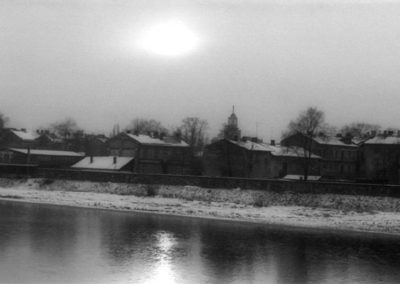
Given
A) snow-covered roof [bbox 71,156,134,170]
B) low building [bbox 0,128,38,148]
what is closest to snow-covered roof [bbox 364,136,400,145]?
snow-covered roof [bbox 71,156,134,170]

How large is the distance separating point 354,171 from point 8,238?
65099 millimetres

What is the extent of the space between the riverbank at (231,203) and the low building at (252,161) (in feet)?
74.6

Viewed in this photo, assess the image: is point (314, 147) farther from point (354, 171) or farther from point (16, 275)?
point (16, 275)

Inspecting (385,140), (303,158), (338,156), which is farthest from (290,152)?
(385,140)

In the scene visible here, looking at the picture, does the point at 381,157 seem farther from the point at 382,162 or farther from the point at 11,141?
the point at 11,141

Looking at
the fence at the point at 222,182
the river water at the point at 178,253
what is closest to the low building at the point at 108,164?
the fence at the point at 222,182

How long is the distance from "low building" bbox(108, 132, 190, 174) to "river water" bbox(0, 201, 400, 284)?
43.0 meters

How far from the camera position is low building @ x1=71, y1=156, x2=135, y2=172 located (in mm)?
68569

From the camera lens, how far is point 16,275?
16.4 m

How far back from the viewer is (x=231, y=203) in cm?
4444

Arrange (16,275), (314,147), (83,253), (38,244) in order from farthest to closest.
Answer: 1. (314,147)
2. (38,244)
3. (83,253)
4. (16,275)

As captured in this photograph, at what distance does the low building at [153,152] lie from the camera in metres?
77.0

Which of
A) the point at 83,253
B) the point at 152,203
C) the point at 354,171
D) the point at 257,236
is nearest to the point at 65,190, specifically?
the point at 152,203

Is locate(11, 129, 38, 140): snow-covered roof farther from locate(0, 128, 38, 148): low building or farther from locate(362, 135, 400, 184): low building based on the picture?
locate(362, 135, 400, 184): low building
